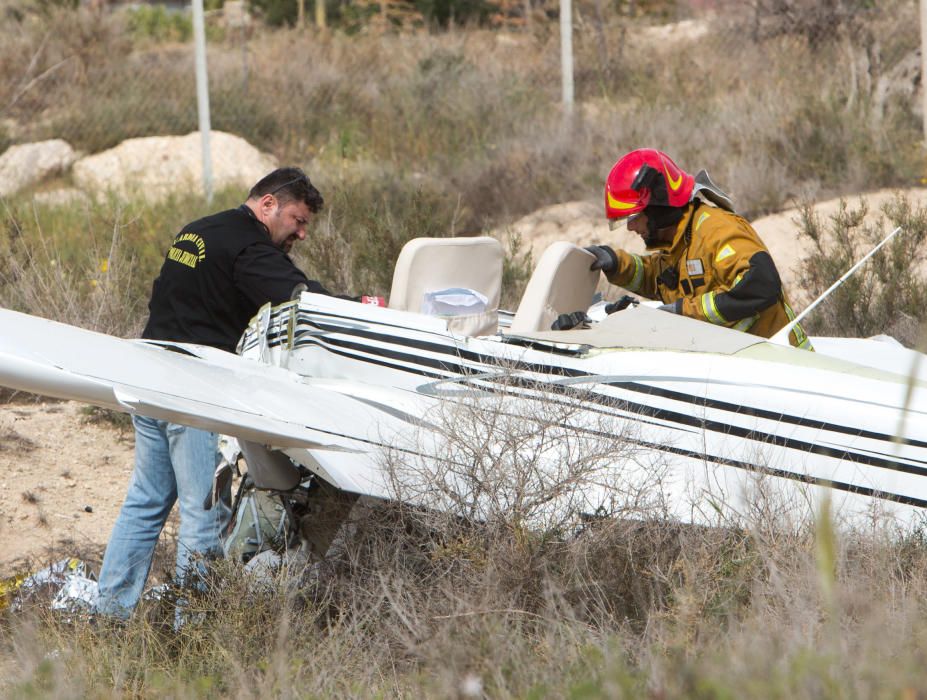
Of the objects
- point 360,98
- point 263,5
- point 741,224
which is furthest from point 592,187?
point 263,5

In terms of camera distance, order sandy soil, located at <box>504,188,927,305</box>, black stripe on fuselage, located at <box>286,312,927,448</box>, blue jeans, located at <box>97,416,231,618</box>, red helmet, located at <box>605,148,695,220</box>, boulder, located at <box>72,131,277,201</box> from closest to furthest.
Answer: black stripe on fuselage, located at <box>286,312,927,448</box>
blue jeans, located at <box>97,416,231,618</box>
red helmet, located at <box>605,148,695,220</box>
sandy soil, located at <box>504,188,927,305</box>
boulder, located at <box>72,131,277,201</box>

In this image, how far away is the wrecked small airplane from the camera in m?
3.72

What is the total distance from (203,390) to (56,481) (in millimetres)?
2846

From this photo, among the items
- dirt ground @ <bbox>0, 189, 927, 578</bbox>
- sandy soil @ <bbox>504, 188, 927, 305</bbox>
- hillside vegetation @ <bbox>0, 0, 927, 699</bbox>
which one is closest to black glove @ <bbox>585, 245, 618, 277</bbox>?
hillside vegetation @ <bbox>0, 0, 927, 699</bbox>

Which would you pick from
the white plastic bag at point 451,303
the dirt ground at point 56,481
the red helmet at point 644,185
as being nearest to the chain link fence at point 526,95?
the dirt ground at point 56,481

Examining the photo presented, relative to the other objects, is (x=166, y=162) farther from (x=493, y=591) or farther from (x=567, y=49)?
(x=493, y=591)

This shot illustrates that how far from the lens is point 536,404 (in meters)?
4.06

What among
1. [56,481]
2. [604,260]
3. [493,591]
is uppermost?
[604,260]

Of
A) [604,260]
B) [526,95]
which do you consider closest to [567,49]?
[526,95]

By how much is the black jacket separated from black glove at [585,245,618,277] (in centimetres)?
138

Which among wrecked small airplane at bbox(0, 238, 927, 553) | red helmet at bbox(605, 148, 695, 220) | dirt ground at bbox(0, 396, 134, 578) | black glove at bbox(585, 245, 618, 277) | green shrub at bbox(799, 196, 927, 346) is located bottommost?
dirt ground at bbox(0, 396, 134, 578)

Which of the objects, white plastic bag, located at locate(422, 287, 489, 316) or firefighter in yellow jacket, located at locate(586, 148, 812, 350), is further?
white plastic bag, located at locate(422, 287, 489, 316)

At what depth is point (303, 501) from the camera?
450 cm

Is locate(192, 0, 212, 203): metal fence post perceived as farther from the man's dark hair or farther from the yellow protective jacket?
the yellow protective jacket
